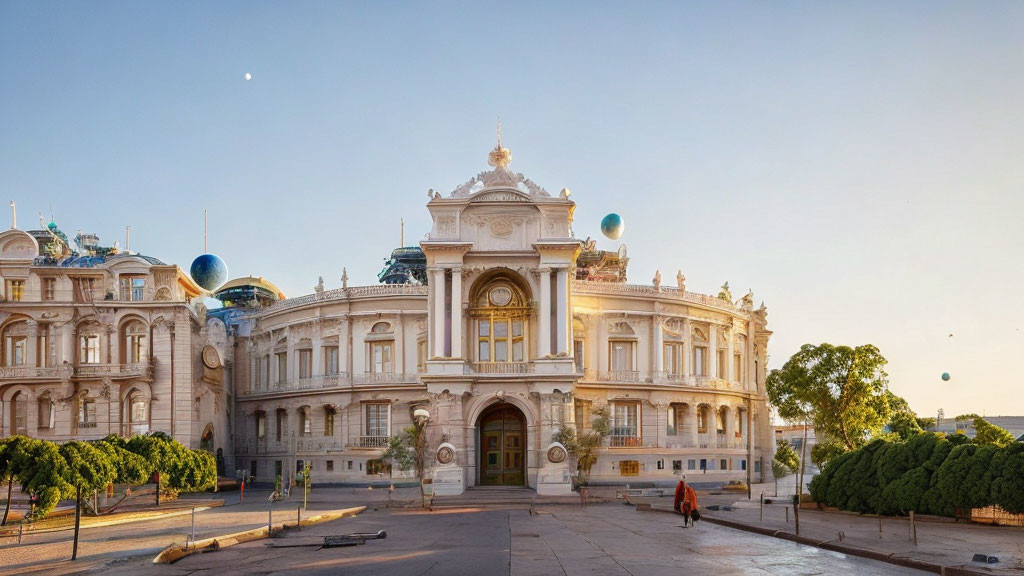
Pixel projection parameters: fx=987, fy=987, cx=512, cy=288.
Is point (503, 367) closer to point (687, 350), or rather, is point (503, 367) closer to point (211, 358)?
point (687, 350)

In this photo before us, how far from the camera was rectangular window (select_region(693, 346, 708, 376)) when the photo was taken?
68.1 meters

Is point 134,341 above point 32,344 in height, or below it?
above

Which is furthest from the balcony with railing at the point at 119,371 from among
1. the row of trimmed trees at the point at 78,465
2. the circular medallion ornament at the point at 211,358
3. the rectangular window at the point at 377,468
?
the row of trimmed trees at the point at 78,465

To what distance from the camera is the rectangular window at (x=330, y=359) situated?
67.2m

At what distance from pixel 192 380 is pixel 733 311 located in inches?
1462

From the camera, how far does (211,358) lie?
63125 mm

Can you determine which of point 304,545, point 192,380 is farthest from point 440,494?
point 304,545

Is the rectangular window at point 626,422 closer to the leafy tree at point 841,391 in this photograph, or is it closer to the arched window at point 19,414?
the leafy tree at point 841,391

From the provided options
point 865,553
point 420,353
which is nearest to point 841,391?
point 420,353

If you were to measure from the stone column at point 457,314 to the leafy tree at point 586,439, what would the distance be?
722 centimetres

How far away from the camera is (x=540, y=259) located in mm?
55906

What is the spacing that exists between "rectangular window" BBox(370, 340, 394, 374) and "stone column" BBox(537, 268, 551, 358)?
13.9m

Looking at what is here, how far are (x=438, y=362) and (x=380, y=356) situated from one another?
12.0 meters

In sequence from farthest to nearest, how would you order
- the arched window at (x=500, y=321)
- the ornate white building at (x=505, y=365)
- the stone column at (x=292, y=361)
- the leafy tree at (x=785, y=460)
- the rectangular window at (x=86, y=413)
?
the leafy tree at (x=785, y=460) < the stone column at (x=292, y=361) < the rectangular window at (x=86, y=413) < the arched window at (x=500, y=321) < the ornate white building at (x=505, y=365)
